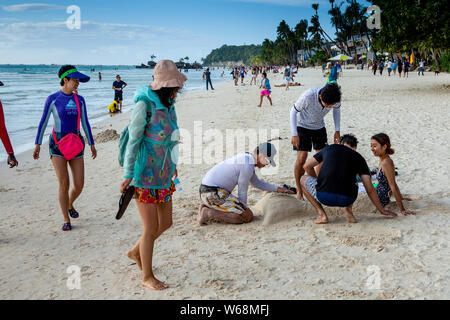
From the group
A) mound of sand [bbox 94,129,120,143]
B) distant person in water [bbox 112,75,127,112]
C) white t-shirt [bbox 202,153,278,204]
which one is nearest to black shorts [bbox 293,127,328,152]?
white t-shirt [bbox 202,153,278,204]

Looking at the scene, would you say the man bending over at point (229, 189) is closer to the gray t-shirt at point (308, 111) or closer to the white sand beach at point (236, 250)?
the white sand beach at point (236, 250)

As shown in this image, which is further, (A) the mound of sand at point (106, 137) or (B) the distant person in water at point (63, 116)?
(A) the mound of sand at point (106, 137)

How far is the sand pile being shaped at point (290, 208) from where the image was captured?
15.4 ft

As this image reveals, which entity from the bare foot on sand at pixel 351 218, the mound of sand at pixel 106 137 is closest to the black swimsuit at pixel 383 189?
the bare foot on sand at pixel 351 218

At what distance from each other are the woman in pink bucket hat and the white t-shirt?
1501mm

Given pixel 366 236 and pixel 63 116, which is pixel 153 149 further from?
pixel 366 236

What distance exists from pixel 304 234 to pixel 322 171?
2.36ft

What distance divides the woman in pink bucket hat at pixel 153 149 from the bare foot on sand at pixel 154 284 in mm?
A: 203

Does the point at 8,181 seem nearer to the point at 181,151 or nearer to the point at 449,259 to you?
the point at 181,151

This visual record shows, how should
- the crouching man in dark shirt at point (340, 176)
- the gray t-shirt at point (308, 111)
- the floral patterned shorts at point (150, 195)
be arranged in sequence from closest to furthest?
the floral patterned shorts at point (150, 195), the crouching man in dark shirt at point (340, 176), the gray t-shirt at point (308, 111)

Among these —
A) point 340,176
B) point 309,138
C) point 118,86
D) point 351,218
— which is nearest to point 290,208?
point 351,218

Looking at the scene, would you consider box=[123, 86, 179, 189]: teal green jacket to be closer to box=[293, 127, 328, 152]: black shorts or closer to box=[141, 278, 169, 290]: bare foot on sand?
box=[141, 278, 169, 290]: bare foot on sand

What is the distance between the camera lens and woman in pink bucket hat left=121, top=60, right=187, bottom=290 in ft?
9.39

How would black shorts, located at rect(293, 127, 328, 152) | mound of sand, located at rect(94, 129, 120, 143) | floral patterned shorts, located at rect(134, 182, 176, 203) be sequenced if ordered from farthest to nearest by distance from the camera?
1. mound of sand, located at rect(94, 129, 120, 143)
2. black shorts, located at rect(293, 127, 328, 152)
3. floral patterned shorts, located at rect(134, 182, 176, 203)
